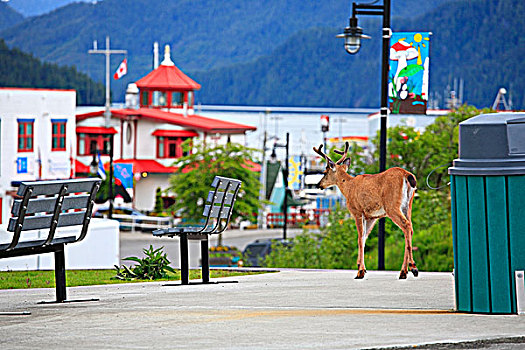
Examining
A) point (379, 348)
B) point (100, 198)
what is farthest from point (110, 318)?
point (100, 198)

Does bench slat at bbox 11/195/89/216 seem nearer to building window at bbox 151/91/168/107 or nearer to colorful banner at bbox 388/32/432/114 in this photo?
colorful banner at bbox 388/32/432/114

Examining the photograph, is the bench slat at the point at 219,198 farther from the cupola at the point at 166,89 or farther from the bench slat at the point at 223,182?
the cupola at the point at 166,89

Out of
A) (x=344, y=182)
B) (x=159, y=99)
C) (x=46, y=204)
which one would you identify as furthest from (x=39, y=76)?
(x=46, y=204)

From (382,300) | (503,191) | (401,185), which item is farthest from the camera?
(401,185)

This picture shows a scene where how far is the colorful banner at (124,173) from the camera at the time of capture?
5458 cm

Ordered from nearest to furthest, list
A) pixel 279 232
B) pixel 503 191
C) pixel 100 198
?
1. pixel 503 191
2. pixel 279 232
3. pixel 100 198

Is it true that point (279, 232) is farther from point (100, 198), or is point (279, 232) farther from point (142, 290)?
point (142, 290)

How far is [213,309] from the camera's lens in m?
8.53

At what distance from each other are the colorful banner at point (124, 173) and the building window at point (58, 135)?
5.43m

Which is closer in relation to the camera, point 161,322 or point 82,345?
point 82,345

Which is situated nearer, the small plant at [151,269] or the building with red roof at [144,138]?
the small plant at [151,269]

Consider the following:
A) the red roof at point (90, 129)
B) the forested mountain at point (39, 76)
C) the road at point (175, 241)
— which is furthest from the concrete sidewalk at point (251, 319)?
the forested mountain at point (39, 76)

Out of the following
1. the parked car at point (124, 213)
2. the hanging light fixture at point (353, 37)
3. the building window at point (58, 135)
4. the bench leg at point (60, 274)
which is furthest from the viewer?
the parked car at point (124, 213)

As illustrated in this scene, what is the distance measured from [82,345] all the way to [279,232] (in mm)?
54410
